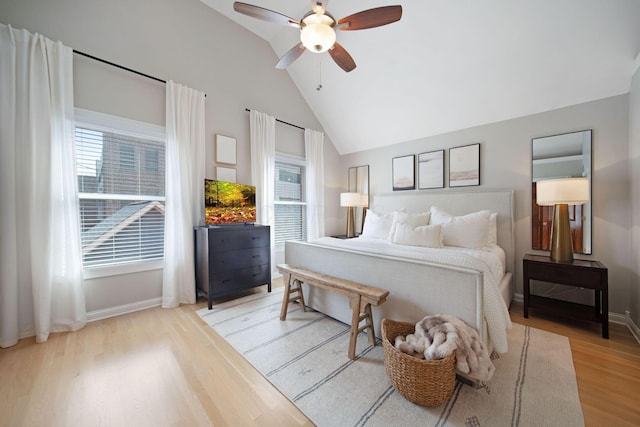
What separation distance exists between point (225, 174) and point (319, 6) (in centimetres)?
221

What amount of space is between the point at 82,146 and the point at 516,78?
15.4 ft

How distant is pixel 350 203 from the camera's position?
420 centimetres

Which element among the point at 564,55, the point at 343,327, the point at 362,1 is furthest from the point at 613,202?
the point at 362,1

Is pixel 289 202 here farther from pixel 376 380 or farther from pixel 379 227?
pixel 376 380

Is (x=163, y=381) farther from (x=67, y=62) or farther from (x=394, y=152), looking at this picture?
(x=394, y=152)

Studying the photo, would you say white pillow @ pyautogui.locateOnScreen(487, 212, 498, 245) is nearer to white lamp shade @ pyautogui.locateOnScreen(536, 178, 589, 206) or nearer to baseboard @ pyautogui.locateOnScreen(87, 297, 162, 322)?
white lamp shade @ pyautogui.locateOnScreen(536, 178, 589, 206)

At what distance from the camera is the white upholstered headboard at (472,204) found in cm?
288

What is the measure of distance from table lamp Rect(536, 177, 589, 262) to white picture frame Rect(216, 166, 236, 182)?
3.63 metres

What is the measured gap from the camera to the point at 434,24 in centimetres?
250

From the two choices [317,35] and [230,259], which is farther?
[230,259]

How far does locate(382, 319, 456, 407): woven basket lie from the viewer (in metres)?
1.22

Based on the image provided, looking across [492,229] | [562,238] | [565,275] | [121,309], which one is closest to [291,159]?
[121,309]

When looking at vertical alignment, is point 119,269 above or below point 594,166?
below

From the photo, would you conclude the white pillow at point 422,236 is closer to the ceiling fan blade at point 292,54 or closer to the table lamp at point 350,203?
the table lamp at point 350,203
